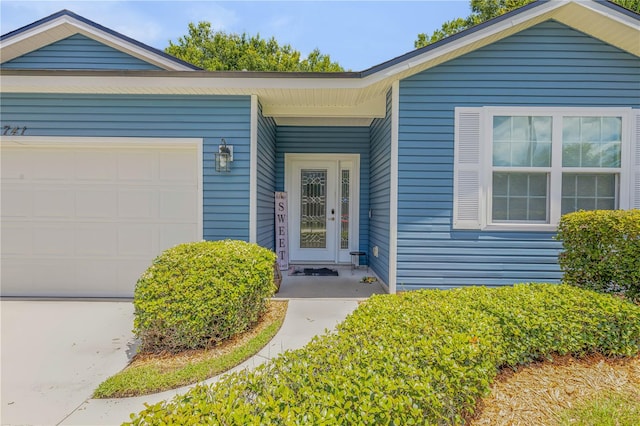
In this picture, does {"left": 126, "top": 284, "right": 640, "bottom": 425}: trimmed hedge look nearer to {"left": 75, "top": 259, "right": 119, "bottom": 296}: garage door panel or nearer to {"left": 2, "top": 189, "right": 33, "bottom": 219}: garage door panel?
{"left": 75, "top": 259, "right": 119, "bottom": 296}: garage door panel

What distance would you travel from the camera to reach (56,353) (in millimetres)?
3004

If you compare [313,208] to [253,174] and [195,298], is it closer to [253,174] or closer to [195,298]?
[253,174]

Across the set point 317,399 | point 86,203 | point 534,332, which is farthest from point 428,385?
point 86,203

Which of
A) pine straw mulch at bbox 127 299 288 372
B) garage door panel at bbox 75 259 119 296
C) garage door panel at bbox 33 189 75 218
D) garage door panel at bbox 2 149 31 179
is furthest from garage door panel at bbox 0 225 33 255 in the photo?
pine straw mulch at bbox 127 299 288 372

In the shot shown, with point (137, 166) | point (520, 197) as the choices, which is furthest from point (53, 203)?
point (520, 197)

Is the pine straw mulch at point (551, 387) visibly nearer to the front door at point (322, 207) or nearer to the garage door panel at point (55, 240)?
the front door at point (322, 207)

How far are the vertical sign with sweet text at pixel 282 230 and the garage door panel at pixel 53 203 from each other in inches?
127

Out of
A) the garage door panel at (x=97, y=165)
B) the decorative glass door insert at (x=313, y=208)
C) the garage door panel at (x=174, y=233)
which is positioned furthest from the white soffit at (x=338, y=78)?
the decorative glass door insert at (x=313, y=208)

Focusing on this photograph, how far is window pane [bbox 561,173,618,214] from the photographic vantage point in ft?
14.3

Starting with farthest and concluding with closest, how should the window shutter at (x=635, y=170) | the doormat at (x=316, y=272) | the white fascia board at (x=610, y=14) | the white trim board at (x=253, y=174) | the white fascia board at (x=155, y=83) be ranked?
the doormat at (x=316, y=272)
the white trim board at (x=253, y=174)
the window shutter at (x=635, y=170)
the white fascia board at (x=155, y=83)
the white fascia board at (x=610, y=14)

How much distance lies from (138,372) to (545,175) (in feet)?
17.4

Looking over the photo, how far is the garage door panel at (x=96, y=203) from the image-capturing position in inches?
181

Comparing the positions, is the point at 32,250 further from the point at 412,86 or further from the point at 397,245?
the point at 412,86

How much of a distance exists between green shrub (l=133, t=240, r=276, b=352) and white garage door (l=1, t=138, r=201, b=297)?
1561 mm
